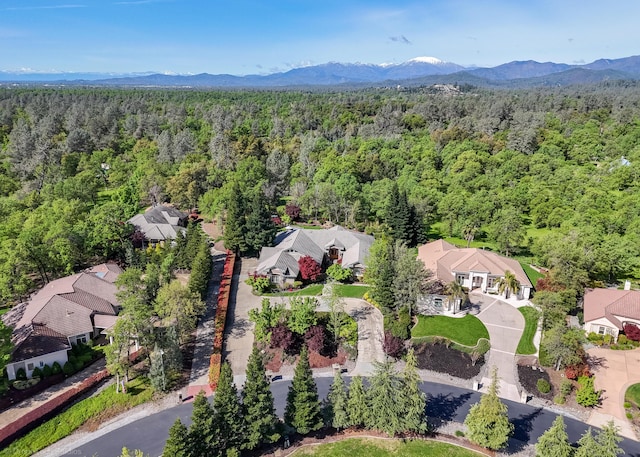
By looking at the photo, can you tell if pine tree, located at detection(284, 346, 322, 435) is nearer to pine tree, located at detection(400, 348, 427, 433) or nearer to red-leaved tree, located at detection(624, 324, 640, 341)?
pine tree, located at detection(400, 348, 427, 433)

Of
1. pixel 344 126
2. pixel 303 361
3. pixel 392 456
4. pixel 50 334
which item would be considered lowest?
pixel 392 456

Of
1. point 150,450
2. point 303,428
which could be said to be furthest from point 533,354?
point 150,450

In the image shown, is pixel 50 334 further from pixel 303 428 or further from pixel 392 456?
pixel 392 456

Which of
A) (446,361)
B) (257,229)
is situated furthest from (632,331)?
(257,229)

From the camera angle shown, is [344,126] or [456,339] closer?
[456,339]

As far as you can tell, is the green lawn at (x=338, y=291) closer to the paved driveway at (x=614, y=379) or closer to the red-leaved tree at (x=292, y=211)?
the paved driveway at (x=614, y=379)

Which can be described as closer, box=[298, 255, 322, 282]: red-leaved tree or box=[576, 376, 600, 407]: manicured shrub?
box=[576, 376, 600, 407]: manicured shrub

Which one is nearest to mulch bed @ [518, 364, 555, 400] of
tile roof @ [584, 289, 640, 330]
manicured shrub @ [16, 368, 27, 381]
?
tile roof @ [584, 289, 640, 330]

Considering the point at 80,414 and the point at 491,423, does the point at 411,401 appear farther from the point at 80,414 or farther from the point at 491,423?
the point at 80,414
